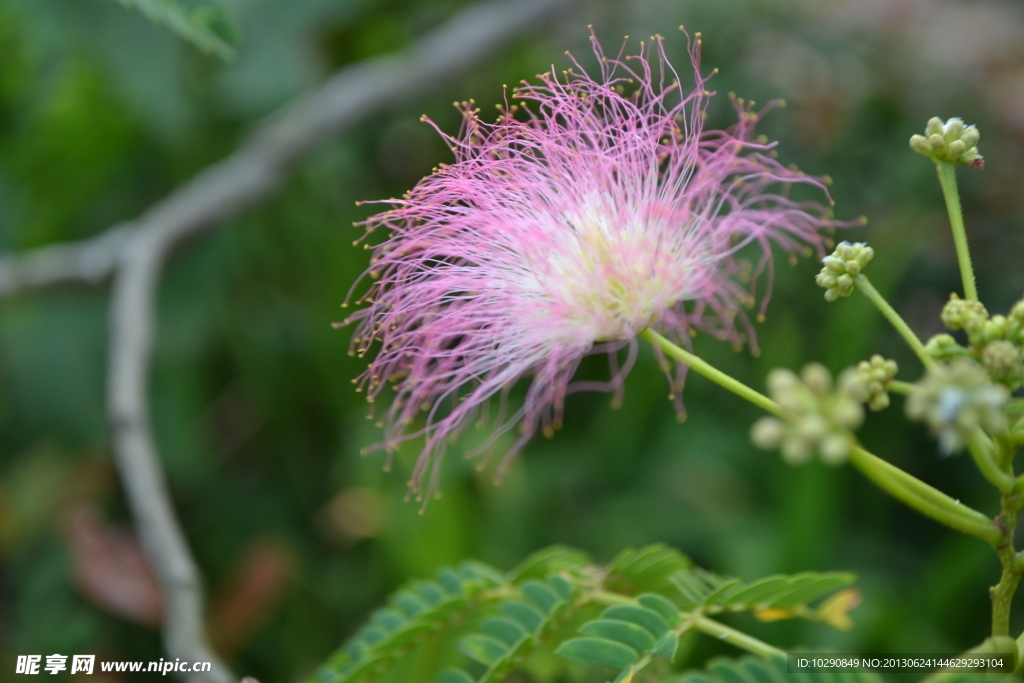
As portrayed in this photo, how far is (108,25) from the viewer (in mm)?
2340

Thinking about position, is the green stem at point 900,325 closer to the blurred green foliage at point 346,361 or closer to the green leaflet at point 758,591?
the green leaflet at point 758,591

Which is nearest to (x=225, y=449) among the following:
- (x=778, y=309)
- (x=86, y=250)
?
(x=86, y=250)

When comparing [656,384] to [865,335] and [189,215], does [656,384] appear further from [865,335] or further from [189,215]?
[189,215]

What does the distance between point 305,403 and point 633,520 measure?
47.4 inches

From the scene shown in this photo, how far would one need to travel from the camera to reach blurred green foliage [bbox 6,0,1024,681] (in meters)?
2.38

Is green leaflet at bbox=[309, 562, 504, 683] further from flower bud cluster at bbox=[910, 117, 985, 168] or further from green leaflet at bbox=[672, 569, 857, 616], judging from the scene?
flower bud cluster at bbox=[910, 117, 985, 168]

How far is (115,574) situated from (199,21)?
143 centimetres

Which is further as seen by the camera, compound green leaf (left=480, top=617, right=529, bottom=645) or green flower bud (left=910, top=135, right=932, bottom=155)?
compound green leaf (left=480, top=617, right=529, bottom=645)

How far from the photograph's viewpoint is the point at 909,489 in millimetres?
791

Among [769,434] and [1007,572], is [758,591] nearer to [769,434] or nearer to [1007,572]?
[1007,572]

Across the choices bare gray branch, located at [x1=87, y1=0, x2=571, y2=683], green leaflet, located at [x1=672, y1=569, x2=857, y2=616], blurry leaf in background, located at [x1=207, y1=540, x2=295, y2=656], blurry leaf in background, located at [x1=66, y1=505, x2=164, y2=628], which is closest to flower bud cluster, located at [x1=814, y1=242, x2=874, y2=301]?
green leaflet, located at [x1=672, y1=569, x2=857, y2=616]

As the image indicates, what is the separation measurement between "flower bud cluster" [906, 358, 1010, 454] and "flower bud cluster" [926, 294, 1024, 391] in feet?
0.45

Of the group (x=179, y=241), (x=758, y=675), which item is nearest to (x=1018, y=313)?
(x=758, y=675)

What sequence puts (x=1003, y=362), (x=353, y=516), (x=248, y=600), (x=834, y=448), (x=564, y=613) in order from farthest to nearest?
(x=353, y=516)
(x=248, y=600)
(x=564, y=613)
(x=1003, y=362)
(x=834, y=448)
